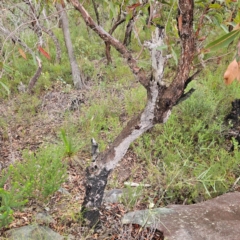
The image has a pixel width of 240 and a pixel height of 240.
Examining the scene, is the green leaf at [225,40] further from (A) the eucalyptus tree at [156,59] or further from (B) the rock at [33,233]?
(B) the rock at [33,233]

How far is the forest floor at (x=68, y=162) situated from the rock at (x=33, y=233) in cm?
8

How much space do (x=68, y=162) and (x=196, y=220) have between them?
1573 millimetres

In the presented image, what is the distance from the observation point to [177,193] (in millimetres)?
2887

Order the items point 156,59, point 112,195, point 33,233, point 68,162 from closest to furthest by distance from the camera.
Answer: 1. point 156,59
2. point 33,233
3. point 112,195
4. point 68,162

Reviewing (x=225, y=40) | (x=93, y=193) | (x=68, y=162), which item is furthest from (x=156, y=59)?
(x=68, y=162)

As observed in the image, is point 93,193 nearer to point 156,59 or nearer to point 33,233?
point 33,233

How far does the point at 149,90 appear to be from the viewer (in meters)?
2.00

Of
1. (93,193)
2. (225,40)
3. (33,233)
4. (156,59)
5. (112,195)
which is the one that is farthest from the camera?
(112,195)

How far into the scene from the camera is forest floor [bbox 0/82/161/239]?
2.33 metres

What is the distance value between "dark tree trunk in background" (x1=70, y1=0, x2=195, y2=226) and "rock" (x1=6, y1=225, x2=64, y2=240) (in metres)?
0.29

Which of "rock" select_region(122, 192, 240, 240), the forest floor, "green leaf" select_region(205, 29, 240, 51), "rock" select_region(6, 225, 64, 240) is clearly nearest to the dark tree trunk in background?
the forest floor

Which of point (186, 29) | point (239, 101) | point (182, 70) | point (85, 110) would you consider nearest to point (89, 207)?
point (182, 70)

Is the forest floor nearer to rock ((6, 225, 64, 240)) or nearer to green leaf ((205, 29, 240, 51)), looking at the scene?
rock ((6, 225, 64, 240))

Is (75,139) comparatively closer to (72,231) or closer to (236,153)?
(72,231)
